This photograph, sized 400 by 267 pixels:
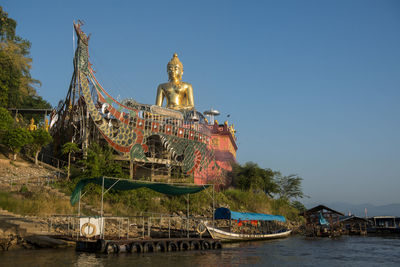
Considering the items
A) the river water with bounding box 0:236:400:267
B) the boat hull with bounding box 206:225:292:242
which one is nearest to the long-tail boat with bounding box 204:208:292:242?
the boat hull with bounding box 206:225:292:242

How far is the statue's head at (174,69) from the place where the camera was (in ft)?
122

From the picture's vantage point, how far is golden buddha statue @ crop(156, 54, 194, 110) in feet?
120

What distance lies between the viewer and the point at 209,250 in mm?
17719

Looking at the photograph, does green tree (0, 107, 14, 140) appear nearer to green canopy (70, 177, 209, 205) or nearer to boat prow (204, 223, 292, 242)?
green canopy (70, 177, 209, 205)

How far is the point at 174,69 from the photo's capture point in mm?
37281

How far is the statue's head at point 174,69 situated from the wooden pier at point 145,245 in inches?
860

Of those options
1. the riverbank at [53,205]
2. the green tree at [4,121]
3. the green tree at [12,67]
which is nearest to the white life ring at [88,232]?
the riverbank at [53,205]

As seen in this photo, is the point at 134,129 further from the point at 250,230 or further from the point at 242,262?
the point at 242,262

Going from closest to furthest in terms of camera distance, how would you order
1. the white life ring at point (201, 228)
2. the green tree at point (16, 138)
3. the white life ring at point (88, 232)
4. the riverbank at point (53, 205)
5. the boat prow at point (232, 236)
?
the white life ring at point (88, 232), the riverbank at point (53, 205), the white life ring at point (201, 228), the boat prow at point (232, 236), the green tree at point (16, 138)

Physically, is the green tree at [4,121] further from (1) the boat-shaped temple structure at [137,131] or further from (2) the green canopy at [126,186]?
(2) the green canopy at [126,186]

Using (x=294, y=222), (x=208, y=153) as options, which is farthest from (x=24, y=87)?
(x=294, y=222)

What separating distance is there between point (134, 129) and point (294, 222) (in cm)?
1869

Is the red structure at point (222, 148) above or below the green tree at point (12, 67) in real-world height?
below

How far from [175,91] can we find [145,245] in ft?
73.8
